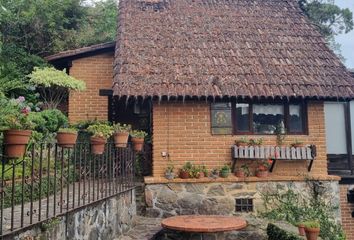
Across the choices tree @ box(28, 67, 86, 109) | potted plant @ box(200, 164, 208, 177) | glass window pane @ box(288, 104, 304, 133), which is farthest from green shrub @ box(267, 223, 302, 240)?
tree @ box(28, 67, 86, 109)

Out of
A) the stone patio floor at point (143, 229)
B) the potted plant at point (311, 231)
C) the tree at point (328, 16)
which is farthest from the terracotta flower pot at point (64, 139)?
the tree at point (328, 16)

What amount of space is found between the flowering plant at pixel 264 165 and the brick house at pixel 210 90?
0.90ft

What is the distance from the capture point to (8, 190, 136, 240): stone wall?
4072mm

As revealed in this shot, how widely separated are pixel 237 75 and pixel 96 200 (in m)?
5.39

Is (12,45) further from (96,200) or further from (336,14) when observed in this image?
(336,14)

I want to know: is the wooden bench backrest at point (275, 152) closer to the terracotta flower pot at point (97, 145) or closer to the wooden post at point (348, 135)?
the wooden post at point (348, 135)

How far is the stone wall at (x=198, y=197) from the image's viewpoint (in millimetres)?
8953

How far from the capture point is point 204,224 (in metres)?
7.03

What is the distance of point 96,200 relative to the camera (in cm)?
588

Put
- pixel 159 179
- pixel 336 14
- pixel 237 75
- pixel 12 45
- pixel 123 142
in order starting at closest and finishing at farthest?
1. pixel 123 142
2. pixel 159 179
3. pixel 237 75
4. pixel 12 45
5. pixel 336 14

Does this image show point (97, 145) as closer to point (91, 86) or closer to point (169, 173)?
point (169, 173)

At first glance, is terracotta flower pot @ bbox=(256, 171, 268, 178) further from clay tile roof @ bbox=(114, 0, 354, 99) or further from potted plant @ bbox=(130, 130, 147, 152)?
potted plant @ bbox=(130, 130, 147, 152)

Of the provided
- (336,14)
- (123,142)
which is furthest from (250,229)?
(336,14)

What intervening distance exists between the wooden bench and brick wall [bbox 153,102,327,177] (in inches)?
→ 15.0
